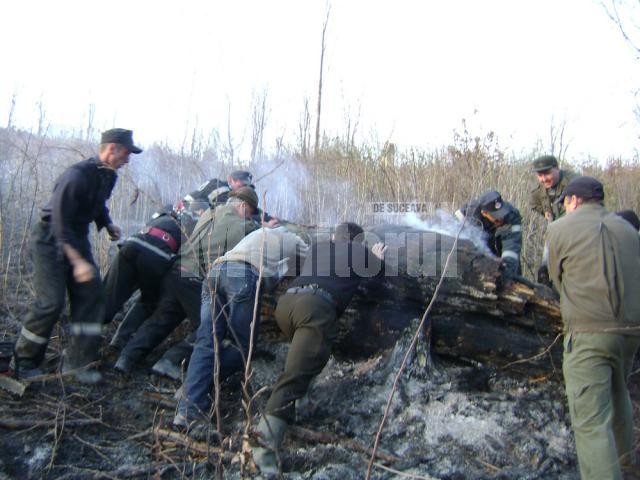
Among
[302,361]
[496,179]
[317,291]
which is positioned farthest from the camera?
[496,179]

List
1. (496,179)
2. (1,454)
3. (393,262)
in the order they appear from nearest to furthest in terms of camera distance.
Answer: (1,454) → (393,262) → (496,179)

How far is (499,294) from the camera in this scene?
409cm

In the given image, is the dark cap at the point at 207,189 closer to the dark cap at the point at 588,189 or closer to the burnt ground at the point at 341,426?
the burnt ground at the point at 341,426

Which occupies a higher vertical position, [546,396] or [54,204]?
[54,204]

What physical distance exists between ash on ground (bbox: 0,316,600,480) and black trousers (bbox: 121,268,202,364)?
8.9 inches

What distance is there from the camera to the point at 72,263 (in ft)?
12.6

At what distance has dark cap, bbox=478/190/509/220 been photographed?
518 centimetres

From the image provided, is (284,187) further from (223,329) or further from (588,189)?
(588,189)

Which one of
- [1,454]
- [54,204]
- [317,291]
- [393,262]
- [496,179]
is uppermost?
[496,179]

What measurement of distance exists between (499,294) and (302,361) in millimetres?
1676

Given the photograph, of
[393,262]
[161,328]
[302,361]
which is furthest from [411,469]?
[161,328]

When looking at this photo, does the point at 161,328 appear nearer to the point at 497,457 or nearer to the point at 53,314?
the point at 53,314

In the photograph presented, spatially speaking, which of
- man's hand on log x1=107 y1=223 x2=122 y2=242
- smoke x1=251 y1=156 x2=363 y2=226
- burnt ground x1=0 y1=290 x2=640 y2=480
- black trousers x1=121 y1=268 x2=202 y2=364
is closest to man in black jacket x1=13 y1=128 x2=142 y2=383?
man's hand on log x1=107 y1=223 x2=122 y2=242

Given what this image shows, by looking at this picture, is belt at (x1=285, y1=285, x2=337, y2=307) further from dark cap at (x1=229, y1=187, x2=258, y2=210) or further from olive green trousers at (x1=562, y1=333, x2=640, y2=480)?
olive green trousers at (x1=562, y1=333, x2=640, y2=480)
